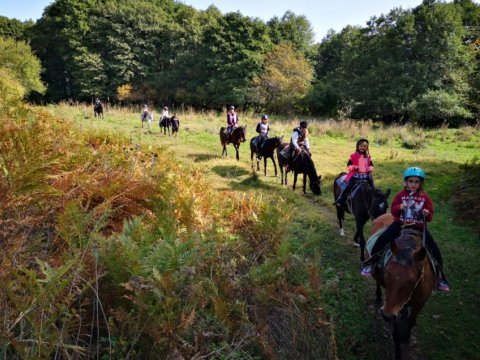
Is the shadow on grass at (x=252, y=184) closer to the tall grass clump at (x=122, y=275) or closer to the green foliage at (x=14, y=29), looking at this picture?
the tall grass clump at (x=122, y=275)

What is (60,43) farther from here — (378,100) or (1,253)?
(1,253)

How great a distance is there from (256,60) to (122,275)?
36.7m

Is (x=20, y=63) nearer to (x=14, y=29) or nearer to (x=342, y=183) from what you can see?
(x=14, y=29)

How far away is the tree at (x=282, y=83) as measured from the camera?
35.5 metres

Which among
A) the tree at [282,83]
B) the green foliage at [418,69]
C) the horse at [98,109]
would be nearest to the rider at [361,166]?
the green foliage at [418,69]

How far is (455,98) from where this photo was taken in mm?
26844

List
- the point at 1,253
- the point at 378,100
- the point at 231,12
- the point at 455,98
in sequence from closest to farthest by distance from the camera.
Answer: the point at 1,253 → the point at 455,98 → the point at 378,100 → the point at 231,12

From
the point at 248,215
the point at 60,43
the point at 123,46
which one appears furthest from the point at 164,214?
the point at 60,43

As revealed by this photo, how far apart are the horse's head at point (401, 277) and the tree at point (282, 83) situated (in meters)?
32.5

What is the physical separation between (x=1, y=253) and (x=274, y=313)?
2898 millimetres

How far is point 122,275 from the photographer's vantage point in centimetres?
321

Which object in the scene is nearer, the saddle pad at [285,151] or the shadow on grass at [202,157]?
the saddle pad at [285,151]

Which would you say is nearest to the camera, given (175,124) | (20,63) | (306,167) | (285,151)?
(306,167)

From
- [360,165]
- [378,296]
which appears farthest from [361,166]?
[378,296]
